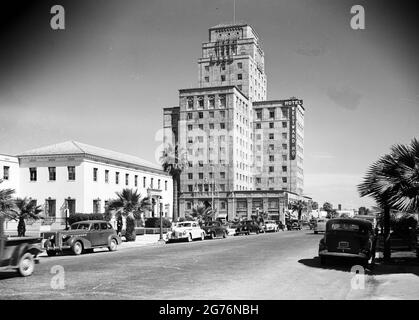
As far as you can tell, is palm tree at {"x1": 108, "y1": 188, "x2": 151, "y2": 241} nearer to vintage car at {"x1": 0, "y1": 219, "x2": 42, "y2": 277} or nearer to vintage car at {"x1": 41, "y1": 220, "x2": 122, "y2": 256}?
vintage car at {"x1": 41, "y1": 220, "x2": 122, "y2": 256}

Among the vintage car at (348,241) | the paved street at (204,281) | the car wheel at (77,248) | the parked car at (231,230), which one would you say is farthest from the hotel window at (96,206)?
the vintage car at (348,241)

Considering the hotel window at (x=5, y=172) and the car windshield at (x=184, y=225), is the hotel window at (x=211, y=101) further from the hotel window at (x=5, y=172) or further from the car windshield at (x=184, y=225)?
the car windshield at (x=184, y=225)

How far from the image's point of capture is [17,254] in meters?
15.0

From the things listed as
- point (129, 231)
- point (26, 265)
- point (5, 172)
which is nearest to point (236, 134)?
point (5, 172)

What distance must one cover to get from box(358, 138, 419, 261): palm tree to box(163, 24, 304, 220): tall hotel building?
81.5 metres

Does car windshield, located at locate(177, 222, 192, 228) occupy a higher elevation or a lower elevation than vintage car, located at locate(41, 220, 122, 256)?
lower

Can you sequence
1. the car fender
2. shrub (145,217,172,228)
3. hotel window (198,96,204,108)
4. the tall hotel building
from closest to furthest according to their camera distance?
1. the car fender
2. shrub (145,217,172,228)
3. the tall hotel building
4. hotel window (198,96,204,108)

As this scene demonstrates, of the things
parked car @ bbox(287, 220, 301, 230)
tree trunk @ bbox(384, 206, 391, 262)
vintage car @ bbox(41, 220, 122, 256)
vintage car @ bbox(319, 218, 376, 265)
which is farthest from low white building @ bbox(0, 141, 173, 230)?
vintage car @ bbox(319, 218, 376, 265)

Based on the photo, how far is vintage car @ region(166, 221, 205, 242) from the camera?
36969 millimetres

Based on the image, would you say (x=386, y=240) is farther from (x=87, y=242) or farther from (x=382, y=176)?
(x=87, y=242)

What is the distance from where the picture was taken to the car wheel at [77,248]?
2517 cm

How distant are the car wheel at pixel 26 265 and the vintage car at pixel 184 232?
2159 cm

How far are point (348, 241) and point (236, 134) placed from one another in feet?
295
